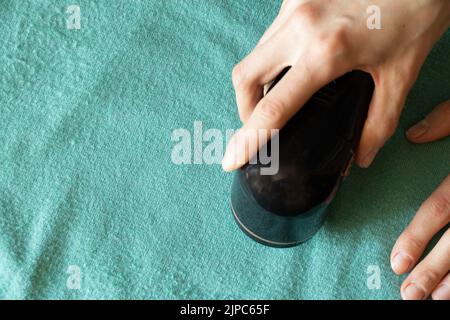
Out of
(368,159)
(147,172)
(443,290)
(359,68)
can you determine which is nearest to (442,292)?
(443,290)

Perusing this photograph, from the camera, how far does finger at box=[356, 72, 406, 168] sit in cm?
64

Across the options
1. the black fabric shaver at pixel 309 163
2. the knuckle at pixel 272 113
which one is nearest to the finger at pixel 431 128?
the black fabric shaver at pixel 309 163

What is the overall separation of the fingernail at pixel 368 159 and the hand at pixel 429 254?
0.27 ft

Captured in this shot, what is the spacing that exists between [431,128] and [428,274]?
0.19 meters

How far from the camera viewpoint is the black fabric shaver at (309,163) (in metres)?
0.59

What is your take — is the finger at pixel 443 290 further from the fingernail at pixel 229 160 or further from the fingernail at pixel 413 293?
the fingernail at pixel 229 160

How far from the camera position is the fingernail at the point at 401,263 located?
2.20 feet

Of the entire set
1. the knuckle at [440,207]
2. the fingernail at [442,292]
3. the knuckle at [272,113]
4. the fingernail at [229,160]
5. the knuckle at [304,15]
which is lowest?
the fingernail at [442,292]

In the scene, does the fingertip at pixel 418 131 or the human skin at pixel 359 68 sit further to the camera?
the fingertip at pixel 418 131

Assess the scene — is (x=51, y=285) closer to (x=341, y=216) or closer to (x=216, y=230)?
(x=216, y=230)

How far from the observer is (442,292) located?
664 mm

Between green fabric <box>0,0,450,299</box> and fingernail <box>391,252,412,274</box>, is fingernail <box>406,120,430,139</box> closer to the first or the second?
green fabric <box>0,0,450,299</box>

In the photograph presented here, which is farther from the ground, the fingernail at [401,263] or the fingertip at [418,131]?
the fingertip at [418,131]

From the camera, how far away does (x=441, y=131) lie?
0.73m
